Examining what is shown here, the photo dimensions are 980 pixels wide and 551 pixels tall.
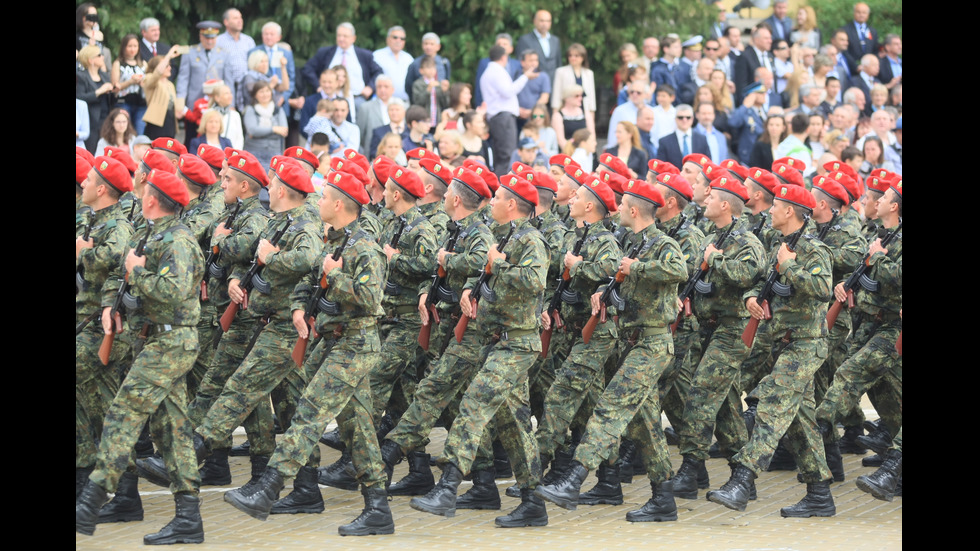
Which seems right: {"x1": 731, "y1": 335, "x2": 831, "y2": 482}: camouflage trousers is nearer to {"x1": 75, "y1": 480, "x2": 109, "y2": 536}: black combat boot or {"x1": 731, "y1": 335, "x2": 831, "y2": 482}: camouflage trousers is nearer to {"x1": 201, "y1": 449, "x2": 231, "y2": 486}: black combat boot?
{"x1": 201, "y1": 449, "x2": 231, "y2": 486}: black combat boot

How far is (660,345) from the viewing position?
861 cm

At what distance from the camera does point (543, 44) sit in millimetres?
16812

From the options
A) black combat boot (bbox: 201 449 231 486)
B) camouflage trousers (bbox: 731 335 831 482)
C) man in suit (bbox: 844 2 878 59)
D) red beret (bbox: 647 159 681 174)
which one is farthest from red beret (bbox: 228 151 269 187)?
man in suit (bbox: 844 2 878 59)

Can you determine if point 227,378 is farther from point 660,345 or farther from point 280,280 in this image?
point 660,345

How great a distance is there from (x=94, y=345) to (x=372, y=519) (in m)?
1.78

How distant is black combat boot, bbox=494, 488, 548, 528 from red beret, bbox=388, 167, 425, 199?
6.70 ft

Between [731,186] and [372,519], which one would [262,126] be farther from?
[372,519]

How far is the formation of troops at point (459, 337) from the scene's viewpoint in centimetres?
785

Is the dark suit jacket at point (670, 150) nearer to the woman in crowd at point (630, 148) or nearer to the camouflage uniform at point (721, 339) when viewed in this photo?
the woman in crowd at point (630, 148)

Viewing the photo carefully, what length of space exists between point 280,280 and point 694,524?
2749 millimetres

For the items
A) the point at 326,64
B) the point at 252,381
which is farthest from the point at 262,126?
the point at 252,381

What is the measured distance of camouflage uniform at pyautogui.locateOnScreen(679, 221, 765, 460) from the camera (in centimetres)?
910

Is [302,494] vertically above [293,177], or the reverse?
[293,177]
